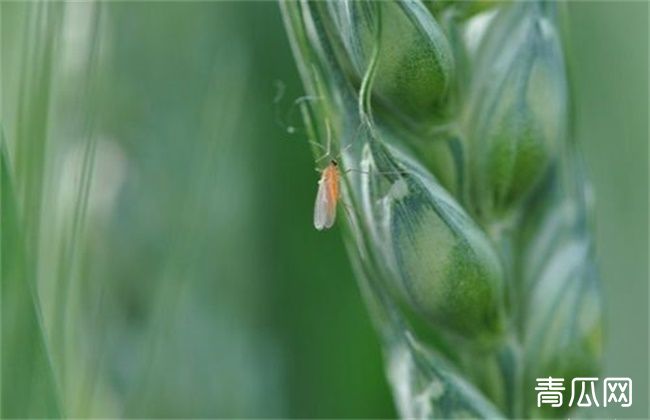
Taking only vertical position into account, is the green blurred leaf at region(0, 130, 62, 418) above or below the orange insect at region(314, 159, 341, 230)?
below

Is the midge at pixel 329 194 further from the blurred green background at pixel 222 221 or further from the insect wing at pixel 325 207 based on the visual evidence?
the blurred green background at pixel 222 221

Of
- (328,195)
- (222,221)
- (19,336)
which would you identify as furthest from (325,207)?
(222,221)

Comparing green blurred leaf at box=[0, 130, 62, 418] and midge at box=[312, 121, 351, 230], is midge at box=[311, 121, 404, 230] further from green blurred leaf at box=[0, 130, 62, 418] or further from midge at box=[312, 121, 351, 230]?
green blurred leaf at box=[0, 130, 62, 418]

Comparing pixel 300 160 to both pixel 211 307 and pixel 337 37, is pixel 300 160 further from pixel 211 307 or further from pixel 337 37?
pixel 337 37

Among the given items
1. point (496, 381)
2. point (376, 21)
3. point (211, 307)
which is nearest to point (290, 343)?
point (211, 307)

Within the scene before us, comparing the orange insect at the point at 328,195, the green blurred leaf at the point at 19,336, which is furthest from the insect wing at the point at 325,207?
the green blurred leaf at the point at 19,336

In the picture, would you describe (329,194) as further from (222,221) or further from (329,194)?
(222,221)

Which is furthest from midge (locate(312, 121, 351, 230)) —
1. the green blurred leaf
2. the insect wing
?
the green blurred leaf
